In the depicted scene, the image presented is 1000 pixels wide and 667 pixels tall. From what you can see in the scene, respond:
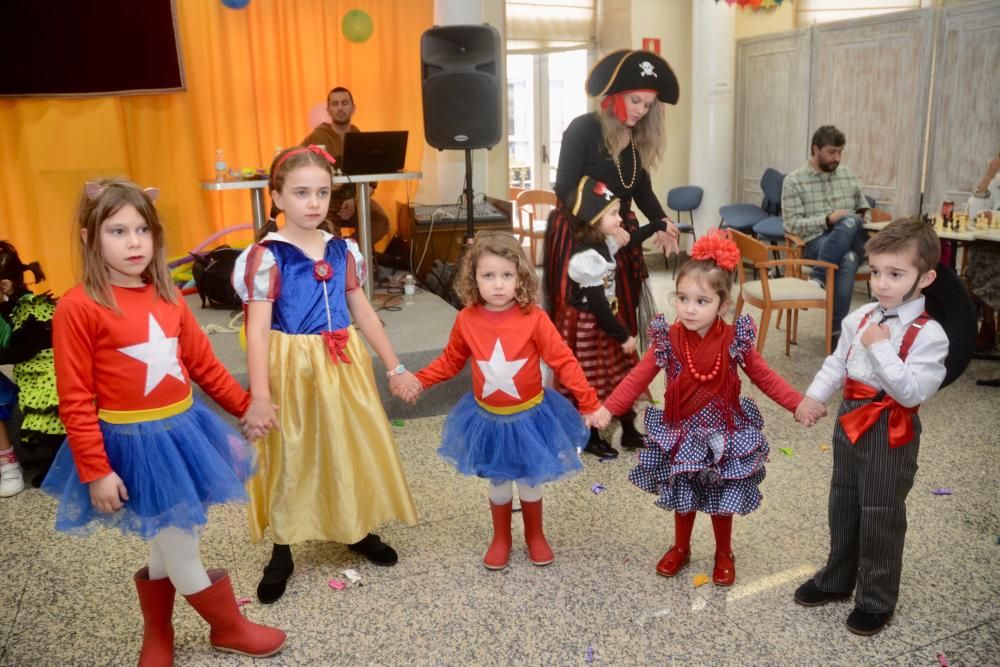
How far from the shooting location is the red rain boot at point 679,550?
253cm

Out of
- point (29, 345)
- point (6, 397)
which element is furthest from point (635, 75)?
point (6, 397)

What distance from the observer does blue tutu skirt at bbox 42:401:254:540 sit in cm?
193

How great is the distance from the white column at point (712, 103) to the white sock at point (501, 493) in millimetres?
5545

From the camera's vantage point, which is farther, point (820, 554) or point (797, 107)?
point (797, 107)

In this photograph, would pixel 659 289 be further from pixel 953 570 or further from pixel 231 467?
pixel 231 467

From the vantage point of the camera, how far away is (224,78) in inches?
224

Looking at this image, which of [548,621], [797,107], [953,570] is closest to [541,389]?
[548,621]

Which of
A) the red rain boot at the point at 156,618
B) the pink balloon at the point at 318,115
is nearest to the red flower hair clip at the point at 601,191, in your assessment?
the red rain boot at the point at 156,618

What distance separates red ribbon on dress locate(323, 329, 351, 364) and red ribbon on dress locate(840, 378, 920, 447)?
4.57 ft

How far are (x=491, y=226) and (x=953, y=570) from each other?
12.5ft

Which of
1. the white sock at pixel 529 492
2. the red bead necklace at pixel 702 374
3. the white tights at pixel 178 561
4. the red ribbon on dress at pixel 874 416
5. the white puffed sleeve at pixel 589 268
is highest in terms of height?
the white puffed sleeve at pixel 589 268

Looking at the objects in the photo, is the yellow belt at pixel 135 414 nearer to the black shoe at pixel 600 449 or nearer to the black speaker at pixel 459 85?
the black shoe at pixel 600 449

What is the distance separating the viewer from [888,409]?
2.10 meters

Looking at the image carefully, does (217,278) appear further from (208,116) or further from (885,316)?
(885,316)
